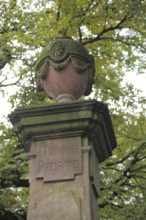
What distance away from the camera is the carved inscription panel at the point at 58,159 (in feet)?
15.8

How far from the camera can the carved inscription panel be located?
4.81 meters

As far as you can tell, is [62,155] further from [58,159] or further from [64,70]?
[64,70]

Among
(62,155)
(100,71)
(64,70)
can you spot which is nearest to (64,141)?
(62,155)

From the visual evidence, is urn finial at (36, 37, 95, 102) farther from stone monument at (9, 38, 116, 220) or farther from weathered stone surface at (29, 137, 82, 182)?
weathered stone surface at (29, 137, 82, 182)

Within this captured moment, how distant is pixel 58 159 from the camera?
16.1 feet

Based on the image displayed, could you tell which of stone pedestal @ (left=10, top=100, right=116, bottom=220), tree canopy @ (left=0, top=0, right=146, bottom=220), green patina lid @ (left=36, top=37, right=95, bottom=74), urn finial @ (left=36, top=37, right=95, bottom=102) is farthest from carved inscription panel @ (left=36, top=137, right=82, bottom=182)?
tree canopy @ (left=0, top=0, right=146, bottom=220)

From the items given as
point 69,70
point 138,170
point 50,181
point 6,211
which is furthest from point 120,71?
point 50,181

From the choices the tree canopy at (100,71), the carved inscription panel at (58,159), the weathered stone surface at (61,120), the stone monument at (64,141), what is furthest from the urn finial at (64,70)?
the tree canopy at (100,71)

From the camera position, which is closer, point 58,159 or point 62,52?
point 58,159

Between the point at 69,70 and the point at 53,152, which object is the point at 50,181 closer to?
the point at 53,152

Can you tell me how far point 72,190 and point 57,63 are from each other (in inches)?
64.9

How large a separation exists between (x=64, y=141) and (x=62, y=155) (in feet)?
0.57

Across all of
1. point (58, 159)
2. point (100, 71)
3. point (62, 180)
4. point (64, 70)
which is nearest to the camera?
point (62, 180)

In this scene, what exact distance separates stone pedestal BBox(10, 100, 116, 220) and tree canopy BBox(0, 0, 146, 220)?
16.0 feet
